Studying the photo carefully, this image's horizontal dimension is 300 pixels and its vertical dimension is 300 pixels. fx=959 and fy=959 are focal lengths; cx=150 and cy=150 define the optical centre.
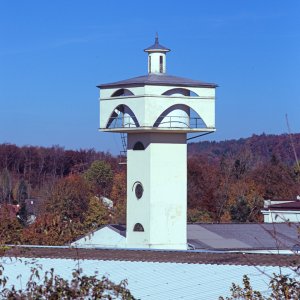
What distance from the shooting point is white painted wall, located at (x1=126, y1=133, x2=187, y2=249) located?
32719 millimetres

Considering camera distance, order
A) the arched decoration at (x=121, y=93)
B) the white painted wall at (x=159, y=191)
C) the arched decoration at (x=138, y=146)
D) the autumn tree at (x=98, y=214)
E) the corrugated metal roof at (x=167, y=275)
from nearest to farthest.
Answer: the corrugated metal roof at (x=167, y=275), the white painted wall at (x=159, y=191), the arched decoration at (x=138, y=146), the arched decoration at (x=121, y=93), the autumn tree at (x=98, y=214)

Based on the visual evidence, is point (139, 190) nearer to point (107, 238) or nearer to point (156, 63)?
point (107, 238)

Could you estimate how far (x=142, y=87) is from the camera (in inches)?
1272

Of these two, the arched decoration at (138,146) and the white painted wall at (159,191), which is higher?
the arched decoration at (138,146)

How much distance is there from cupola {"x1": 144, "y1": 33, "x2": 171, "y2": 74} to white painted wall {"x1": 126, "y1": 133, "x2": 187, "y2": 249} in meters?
2.55

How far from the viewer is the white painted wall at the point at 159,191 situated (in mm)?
32719

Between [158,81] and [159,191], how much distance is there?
148 inches

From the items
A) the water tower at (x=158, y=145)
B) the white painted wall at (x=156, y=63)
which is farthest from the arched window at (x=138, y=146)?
the white painted wall at (x=156, y=63)

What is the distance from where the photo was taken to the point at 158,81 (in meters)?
32.3

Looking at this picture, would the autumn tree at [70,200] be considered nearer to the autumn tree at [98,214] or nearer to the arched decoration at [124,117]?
the autumn tree at [98,214]

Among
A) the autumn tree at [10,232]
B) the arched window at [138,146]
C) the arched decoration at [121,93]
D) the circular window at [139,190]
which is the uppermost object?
the arched decoration at [121,93]

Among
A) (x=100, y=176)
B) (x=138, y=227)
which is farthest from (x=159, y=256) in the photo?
(x=100, y=176)

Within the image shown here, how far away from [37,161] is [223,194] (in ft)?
179

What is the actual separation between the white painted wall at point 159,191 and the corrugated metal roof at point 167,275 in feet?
44.7
